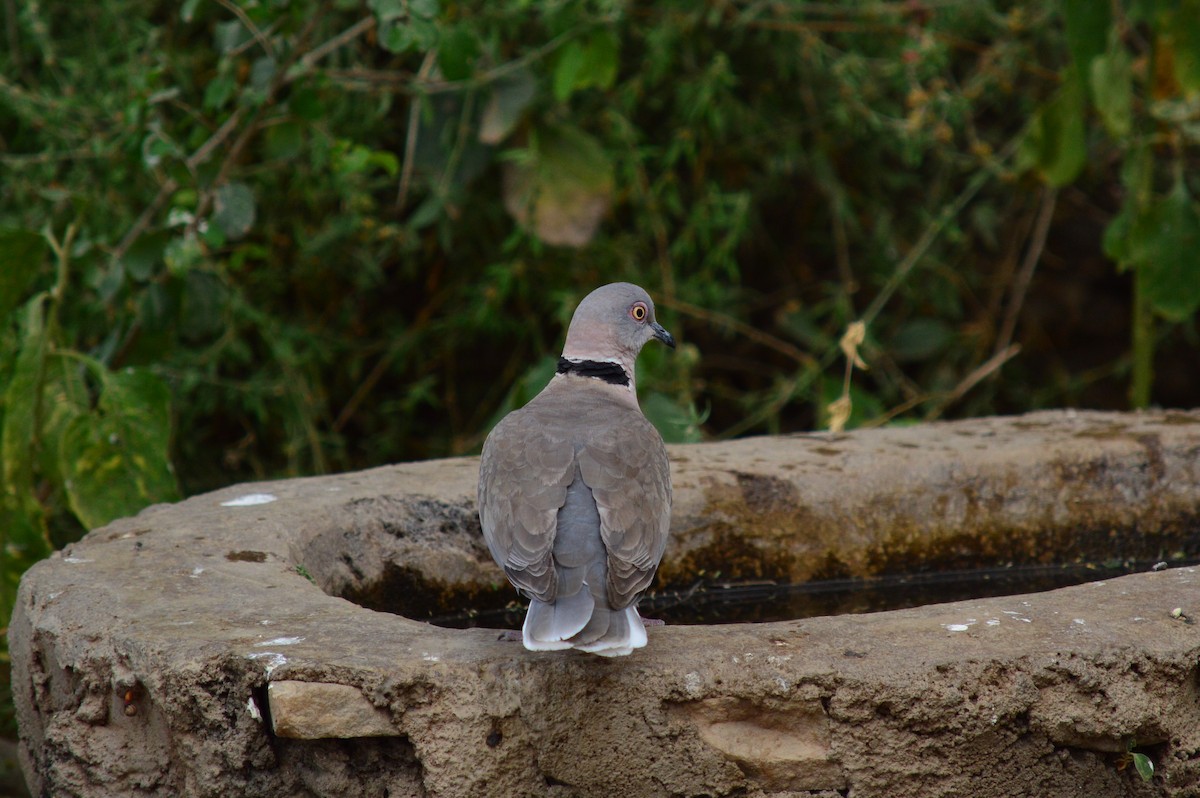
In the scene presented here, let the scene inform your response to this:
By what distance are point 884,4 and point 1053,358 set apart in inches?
92.6

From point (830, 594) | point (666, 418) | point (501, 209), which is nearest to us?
point (830, 594)

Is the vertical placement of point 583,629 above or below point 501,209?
below

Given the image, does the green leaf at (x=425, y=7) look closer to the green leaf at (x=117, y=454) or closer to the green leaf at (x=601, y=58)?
the green leaf at (x=601, y=58)

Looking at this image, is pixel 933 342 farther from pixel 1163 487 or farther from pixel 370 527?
pixel 370 527

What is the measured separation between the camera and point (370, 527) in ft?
10.6

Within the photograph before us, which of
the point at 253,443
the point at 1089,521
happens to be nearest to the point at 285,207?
the point at 253,443

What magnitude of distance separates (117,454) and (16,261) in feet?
2.03

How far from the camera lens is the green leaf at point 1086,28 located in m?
4.66

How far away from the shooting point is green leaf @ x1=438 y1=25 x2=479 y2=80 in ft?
13.0

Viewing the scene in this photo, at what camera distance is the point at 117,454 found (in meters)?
3.73

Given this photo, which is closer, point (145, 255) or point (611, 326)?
point (611, 326)

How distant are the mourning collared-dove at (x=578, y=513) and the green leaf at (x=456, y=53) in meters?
1.37

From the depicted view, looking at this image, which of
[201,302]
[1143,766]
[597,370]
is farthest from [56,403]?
[1143,766]

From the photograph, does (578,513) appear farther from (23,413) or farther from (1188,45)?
(1188,45)
